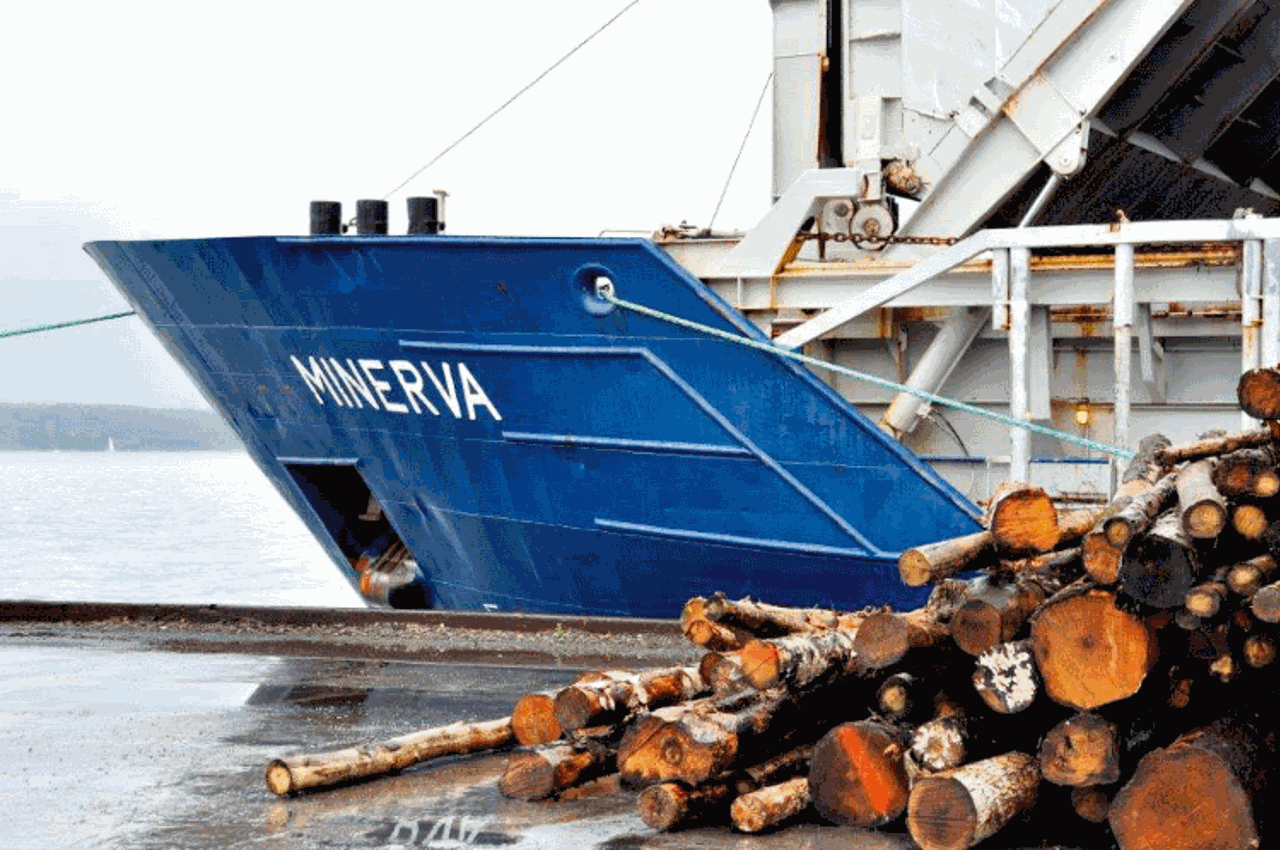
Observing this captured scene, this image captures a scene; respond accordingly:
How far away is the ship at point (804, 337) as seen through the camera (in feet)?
31.2

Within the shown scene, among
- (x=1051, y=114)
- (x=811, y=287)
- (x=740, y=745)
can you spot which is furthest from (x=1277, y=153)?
(x=740, y=745)

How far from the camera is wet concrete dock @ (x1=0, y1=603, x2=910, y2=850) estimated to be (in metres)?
4.82

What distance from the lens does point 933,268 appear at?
9.45 meters

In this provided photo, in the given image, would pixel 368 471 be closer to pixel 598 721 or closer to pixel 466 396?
pixel 466 396

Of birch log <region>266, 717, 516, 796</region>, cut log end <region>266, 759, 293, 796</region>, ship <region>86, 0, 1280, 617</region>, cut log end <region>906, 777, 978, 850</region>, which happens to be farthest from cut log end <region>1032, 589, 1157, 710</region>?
ship <region>86, 0, 1280, 617</region>

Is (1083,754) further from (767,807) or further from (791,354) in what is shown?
(791,354)

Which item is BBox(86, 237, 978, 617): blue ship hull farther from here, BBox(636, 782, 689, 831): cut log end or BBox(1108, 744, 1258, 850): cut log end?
BBox(1108, 744, 1258, 850): cut log end

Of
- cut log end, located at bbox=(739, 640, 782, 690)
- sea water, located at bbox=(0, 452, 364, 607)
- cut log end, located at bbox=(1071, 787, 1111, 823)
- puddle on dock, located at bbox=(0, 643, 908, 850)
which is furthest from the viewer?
sea water, located at bbox=(0, 452, 364, 607)

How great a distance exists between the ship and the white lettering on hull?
0.02 meters

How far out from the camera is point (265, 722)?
6.55 meters

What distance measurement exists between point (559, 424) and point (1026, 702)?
5828mm

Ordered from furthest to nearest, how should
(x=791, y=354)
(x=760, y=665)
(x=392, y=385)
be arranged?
(x=392, y=385) → (x=791, y=354) → (x=760, y=665)

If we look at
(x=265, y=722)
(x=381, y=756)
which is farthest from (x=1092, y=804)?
(x=265, y=722)

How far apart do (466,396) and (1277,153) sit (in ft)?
24.0
